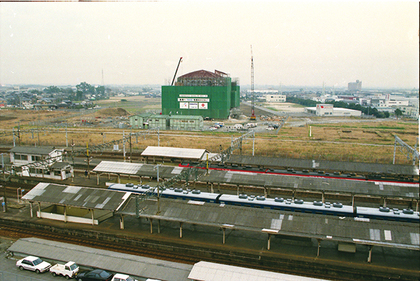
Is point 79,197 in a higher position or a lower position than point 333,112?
lower

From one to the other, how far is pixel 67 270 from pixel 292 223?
6244mm

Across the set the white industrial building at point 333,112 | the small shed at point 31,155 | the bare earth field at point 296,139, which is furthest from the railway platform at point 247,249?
the white industrial building at point 333,112

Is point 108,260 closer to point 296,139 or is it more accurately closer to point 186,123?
point 296,139

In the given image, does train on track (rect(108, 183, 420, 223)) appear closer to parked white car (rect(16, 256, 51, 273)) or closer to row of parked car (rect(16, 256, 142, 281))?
row of parked car (rect(16, 256, 142, 281))

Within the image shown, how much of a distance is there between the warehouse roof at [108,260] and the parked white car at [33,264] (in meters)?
0.21

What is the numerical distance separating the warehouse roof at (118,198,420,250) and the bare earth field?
1104 cm

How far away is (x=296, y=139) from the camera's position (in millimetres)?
26562

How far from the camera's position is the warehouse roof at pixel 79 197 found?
10578mm

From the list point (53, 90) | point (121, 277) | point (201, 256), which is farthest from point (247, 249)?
point (53, 90)

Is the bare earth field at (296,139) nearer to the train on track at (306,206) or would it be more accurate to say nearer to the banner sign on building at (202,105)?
the train on track at (306,206)

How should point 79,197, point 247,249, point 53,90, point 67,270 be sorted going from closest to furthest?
1. point 67,270
2. point 247,249
3. point 79,197
4. point 53,90

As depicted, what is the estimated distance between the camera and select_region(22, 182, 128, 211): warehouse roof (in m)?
10.6

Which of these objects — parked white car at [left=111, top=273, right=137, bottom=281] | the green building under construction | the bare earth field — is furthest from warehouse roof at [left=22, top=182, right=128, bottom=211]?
the green building under construction

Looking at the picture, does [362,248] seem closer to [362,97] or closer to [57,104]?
[362,97]
